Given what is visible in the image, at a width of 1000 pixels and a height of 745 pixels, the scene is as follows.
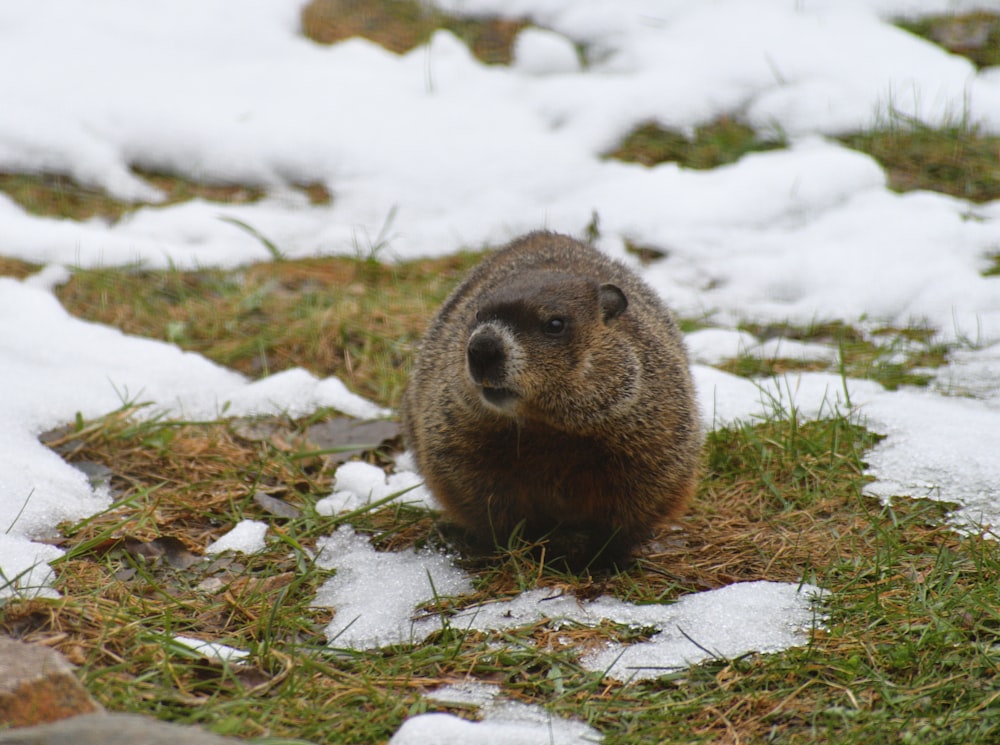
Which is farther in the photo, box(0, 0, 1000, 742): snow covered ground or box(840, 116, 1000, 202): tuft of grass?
box(840, 116, 1000, 202): tuft of grass

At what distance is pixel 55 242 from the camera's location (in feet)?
23.5

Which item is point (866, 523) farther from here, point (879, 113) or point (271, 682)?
point (879, 113)

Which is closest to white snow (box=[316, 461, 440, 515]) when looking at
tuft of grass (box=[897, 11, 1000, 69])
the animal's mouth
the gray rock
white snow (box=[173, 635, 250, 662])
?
the animal's mouth

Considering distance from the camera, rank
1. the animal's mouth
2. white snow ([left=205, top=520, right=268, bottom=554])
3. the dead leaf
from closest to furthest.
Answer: the animal's mouth, white snow ([left=205, top=520, right=268, bottom=554]), the dead leaf

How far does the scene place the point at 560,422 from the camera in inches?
149

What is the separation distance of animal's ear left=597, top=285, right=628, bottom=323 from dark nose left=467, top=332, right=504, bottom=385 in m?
0.62

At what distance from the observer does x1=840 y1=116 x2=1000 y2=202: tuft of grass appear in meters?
7.91

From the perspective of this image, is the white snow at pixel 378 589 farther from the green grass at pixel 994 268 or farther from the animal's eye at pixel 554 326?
the green grass at pixel 994 268

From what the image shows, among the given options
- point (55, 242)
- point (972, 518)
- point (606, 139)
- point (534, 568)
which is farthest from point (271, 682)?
point (606, 139)

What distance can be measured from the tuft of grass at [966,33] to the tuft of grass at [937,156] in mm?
1263

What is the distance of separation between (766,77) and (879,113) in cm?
111

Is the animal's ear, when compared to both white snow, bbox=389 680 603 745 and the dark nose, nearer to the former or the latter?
the dark nose

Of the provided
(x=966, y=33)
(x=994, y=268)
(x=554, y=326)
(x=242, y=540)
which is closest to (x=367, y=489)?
(x=242, y=540)

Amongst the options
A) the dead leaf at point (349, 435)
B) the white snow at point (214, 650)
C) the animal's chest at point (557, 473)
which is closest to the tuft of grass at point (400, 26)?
the dead leaf at point (349, 435)
